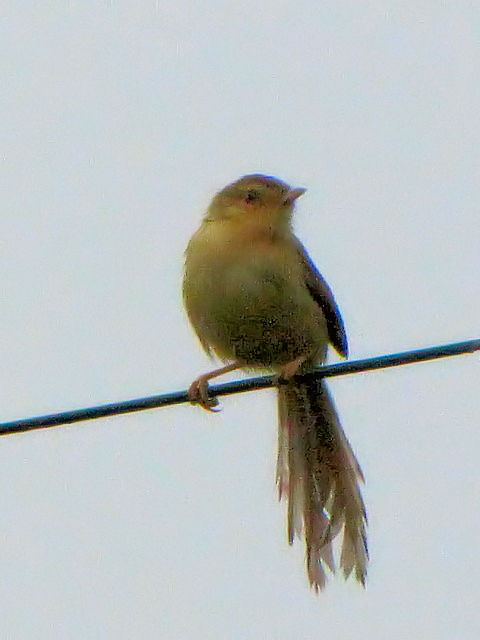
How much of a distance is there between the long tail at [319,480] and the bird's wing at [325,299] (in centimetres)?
29

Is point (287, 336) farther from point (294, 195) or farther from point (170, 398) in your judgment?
point (170, 398)

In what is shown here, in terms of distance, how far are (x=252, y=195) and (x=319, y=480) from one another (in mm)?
1837

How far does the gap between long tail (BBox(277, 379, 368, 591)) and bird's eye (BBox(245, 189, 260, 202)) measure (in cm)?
122

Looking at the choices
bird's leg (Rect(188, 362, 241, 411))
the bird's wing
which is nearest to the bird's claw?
bird's leg (Rect(188, 362, 241, 411))

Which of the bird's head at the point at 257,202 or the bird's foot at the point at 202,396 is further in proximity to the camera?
the bird's head at the point at 257,202

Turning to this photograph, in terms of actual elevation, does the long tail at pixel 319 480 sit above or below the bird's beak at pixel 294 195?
below

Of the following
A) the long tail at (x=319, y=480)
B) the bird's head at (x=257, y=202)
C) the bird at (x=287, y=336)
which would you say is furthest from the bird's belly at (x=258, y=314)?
the bird's head at (x=257, y=202)

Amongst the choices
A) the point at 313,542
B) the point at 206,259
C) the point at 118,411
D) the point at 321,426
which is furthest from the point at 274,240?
the point at 118,411

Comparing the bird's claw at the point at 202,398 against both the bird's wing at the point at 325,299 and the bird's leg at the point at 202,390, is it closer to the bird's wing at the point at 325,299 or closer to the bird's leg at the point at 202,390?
the bird's leg at the point at 202,390

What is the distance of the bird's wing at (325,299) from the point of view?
24.6 ft

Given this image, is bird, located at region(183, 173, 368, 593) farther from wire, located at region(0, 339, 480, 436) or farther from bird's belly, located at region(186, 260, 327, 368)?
wire, located at region(0, 339, 480, 436)

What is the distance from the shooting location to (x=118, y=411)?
501 centimetres

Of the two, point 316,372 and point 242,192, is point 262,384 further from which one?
point 242,192

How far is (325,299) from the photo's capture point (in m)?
7.60
